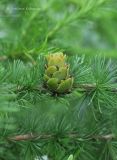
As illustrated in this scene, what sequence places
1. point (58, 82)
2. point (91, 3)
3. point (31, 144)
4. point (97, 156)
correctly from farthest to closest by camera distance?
point (91, 3) < point (97, 156) < point (31, 144) < point (58, 82)

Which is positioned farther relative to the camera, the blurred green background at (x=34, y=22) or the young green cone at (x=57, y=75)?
the blurred green background at (x=34, y=22)

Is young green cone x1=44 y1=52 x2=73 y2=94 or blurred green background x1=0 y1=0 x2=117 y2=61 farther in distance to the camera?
blurred green background x1=0 y1=0 x2=117 y2=61

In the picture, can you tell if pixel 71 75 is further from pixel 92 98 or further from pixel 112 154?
pixel 112 154

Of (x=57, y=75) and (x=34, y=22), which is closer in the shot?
(x=57, y=75)

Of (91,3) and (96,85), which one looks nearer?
(96,85)

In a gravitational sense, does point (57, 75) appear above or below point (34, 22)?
above

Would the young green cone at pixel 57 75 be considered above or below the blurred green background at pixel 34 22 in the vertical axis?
above

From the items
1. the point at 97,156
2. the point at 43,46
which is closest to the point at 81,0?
the point at 43,46

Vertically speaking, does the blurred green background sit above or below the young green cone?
below
